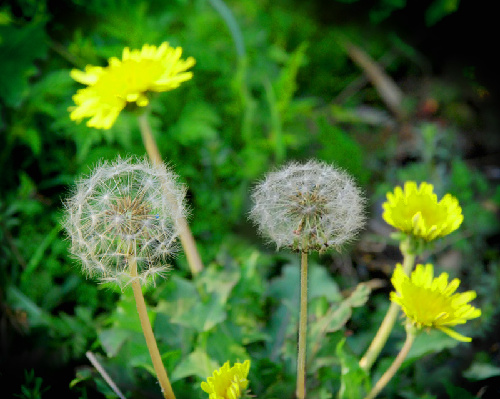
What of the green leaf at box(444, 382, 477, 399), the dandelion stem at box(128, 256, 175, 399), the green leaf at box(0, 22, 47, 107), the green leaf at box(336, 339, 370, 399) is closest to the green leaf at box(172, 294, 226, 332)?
the dandelion stem at box(128, 256, 175, 399)

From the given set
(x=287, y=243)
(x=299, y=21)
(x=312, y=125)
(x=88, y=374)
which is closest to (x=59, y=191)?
(x=88, y=374)

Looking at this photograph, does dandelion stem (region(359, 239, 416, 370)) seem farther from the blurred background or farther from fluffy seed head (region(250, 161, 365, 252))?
fluffy seed head (region(250, 161, 365, 252))

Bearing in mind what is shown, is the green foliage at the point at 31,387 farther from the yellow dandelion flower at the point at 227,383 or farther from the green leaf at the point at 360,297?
the green leaf at the point at 360,297

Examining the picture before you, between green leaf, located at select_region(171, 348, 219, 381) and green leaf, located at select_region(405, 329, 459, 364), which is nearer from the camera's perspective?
green leaf, located at select_region(171, 348, 219, 381)

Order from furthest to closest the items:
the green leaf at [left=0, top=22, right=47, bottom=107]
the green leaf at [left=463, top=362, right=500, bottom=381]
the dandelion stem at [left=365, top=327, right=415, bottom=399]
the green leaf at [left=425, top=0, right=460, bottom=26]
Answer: the green leaf at [left=425, top=0, right=460, bottom=26], the green leaf at [left=0, top=22, right=47, bottom=107], the green leaf at [left=463, top=362, right=500, bottom=381], the dandelion stem at [left=365, top=327, right=415, bottom=399]

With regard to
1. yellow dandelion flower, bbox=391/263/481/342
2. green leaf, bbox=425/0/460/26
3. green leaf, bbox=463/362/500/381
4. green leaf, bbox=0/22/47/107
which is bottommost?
green leaf, bbox=463/362/500/381

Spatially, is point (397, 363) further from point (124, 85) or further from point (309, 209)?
point (124, 85)
